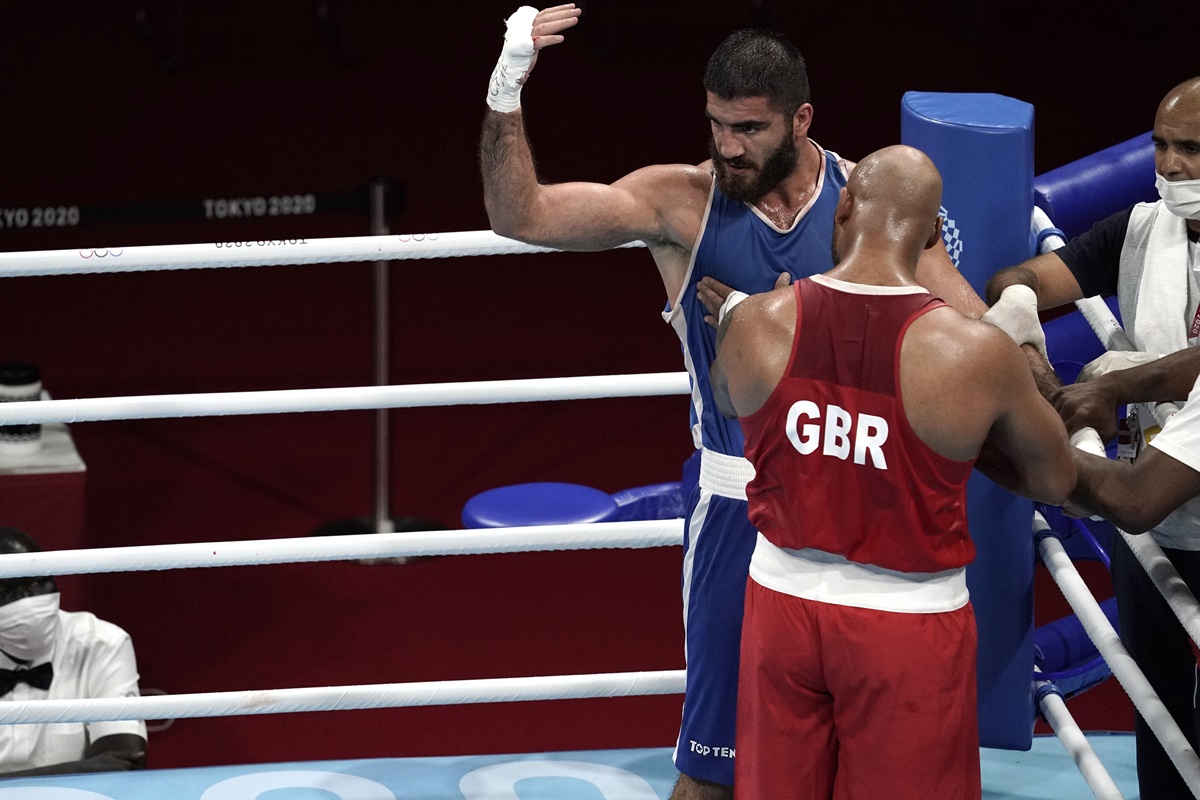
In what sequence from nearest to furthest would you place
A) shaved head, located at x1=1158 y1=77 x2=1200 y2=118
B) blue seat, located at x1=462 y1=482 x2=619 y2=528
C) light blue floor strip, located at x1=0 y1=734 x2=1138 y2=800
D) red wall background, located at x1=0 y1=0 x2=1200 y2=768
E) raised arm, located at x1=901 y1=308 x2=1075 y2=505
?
raised arm, located at x1=901 y1=308 x2=1075 y2=505, shaved head, located at x1=1158 y1=77 x2=1200 y2=118, light blue floor strip, located at x1=0 y1=734 x2=1138 y2=800, blue seat, located at x1=462 y1=482 x2=619 y2=528, red wall background, located at x1=0 y1=0 x2=1200 y2=768

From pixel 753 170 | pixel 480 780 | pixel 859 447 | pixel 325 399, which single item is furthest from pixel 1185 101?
pixel 480 780

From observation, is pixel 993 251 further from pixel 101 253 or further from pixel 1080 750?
pixel 101 253

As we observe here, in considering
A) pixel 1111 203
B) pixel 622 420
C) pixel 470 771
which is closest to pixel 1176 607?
pixel 1111 203

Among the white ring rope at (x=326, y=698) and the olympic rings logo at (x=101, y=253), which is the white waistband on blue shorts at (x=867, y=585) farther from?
the olympic rings logo at (x=101, y=253)

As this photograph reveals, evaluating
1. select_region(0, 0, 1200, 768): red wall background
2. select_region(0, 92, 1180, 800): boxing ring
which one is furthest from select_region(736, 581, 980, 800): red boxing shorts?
select_region(0, 0, 1200, 768): red wall background

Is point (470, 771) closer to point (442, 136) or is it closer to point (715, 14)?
point (442, 136)

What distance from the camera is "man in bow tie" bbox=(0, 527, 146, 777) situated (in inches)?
142

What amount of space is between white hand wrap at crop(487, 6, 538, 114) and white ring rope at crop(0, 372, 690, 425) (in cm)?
50

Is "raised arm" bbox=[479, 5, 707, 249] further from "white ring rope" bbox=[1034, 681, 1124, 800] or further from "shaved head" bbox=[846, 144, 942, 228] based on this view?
"white ring rope" bbox=[1034, 681, 1124, 800]

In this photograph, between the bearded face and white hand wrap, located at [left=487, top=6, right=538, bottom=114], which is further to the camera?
the bearded face

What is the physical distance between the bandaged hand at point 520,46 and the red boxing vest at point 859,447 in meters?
0.54

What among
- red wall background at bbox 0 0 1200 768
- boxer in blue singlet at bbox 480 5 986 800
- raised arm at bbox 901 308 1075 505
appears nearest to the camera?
raised arm at bbox 901 308 1075 505

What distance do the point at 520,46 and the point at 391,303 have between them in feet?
15.8

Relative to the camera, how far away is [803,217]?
2268 mm
